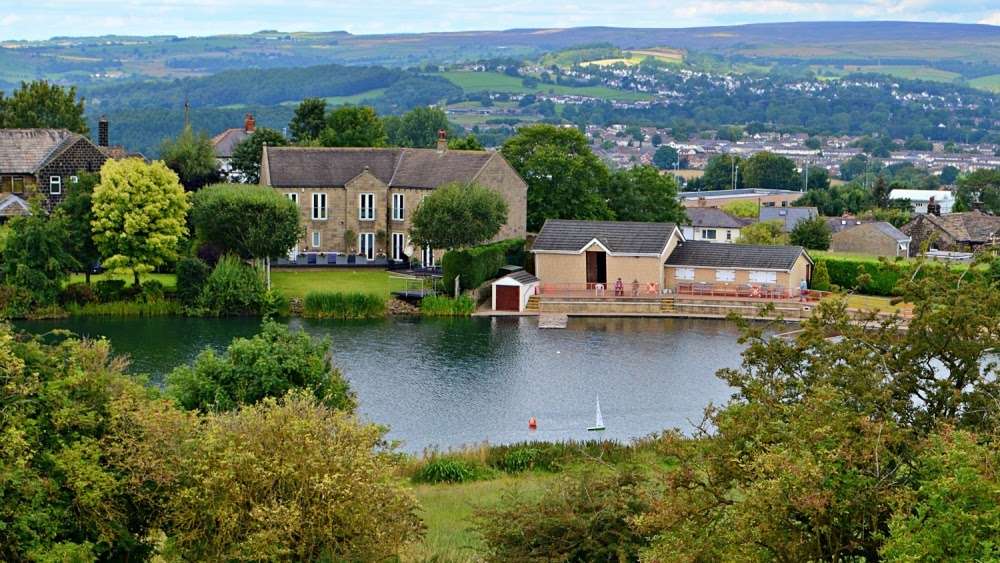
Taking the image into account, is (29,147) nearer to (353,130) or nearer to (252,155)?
(252,155)

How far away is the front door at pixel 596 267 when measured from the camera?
193 feet

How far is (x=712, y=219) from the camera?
257 ft

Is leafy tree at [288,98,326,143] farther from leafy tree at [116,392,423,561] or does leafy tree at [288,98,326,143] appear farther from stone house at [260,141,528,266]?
leafy tree at [116,392,423,561]

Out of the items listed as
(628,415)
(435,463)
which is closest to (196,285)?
(628,415)

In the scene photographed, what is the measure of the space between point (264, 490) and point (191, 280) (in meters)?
33.2

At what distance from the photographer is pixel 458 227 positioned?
57594 millimetres

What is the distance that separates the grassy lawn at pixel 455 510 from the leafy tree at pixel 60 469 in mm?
4348

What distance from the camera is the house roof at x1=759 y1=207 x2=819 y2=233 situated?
84.2m

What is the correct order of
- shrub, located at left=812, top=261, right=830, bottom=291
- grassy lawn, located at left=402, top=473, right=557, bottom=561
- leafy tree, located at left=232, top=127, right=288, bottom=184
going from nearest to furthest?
grassy lawn, located at left=402, top=473, right=557, bottom=561, shrub, located at left=812, top=261, right=830, bottom=291, leafy tree, located at left=232, top=127, right=288, bottom=184

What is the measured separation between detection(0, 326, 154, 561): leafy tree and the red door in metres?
33.6

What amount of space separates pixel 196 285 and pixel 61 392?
32.2 metres

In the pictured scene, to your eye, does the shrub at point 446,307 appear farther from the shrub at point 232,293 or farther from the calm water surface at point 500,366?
the shrub at point 232,293

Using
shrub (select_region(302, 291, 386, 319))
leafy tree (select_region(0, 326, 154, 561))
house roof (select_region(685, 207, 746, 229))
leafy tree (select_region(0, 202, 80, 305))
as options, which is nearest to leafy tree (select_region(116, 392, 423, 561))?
leafy tree (select_region(0, 326, 154, 561))

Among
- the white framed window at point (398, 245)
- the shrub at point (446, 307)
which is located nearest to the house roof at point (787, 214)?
the white framed window at point (398, 245)
